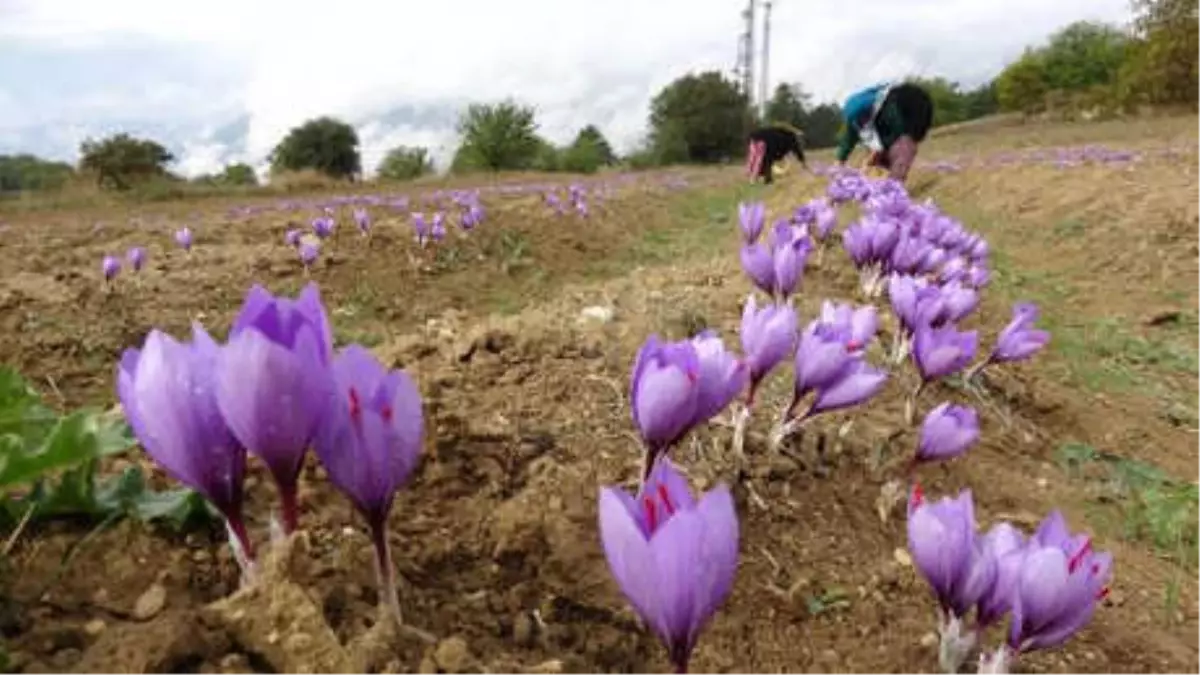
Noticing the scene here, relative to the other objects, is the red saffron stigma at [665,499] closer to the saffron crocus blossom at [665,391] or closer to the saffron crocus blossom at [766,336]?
the saffron crocus blossom at [665,391]

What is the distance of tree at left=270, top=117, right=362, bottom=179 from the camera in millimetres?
39406

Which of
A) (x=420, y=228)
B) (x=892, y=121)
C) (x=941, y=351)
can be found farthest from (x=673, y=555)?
(x=892, y=121)

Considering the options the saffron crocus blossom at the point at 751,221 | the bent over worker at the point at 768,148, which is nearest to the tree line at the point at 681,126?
the bent over worker at the point at 768,148

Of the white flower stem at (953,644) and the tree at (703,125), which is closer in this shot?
the white flower stem at (953,644)

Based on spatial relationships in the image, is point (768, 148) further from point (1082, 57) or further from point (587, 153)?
point (1082, 57)

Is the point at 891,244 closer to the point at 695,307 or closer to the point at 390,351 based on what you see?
the point at 695,307

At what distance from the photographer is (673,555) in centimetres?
92

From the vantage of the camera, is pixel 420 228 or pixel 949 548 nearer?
pixel 949 548

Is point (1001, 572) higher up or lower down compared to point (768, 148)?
higher up

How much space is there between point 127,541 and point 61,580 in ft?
0.31

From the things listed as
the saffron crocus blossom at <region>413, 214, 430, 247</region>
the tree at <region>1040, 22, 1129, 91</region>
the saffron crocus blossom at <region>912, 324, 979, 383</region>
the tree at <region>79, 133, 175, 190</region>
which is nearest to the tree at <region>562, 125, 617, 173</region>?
the tree at <region>79, 133, 175, 190</region>

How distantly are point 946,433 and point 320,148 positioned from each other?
40.1 m

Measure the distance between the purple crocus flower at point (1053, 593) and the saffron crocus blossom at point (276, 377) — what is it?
2.57 ft

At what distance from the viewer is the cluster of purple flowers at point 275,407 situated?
955mm
